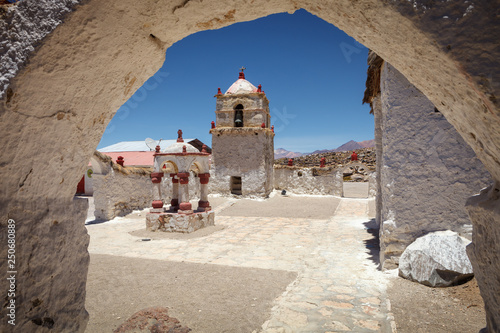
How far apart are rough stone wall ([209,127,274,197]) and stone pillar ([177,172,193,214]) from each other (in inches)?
280

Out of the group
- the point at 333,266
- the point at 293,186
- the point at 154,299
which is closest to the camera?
the point at 154,299

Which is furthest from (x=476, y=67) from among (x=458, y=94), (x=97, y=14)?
(x=97, y=14)

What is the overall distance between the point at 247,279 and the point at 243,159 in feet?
40.3

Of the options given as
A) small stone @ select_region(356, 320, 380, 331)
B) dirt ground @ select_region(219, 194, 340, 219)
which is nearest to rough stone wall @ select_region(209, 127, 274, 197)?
dirt ground @ select_region(219, 194, 340, 219)

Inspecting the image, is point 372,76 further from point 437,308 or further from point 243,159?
point 243,159

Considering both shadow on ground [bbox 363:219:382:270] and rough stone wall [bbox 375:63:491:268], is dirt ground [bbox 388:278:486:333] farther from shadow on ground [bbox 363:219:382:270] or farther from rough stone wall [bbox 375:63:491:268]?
shadow on ground [bbox 363:219:382:270]

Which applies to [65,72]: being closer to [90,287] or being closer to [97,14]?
[97,14]

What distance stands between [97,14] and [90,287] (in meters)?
4.23

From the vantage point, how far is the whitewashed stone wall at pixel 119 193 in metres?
11.3

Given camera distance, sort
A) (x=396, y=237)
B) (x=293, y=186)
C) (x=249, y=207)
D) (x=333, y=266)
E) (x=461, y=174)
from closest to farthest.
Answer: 1. (x=461, y=174)
2. (x=396, y=237)
3. (x=333, y=266)
4. (x=249, y=207)
5. (x=293, y=186)

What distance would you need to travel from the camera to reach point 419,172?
4.59m

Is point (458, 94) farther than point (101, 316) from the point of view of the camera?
No

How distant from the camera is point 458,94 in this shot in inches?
50.5

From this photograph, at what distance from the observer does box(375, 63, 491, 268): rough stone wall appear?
4379 millimetres
